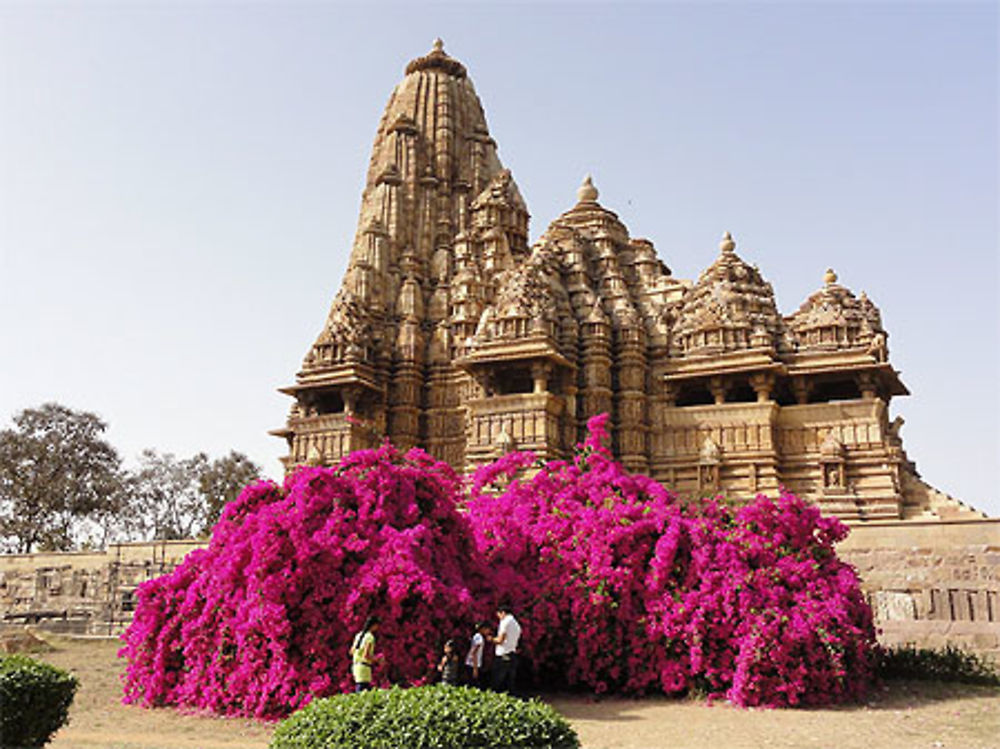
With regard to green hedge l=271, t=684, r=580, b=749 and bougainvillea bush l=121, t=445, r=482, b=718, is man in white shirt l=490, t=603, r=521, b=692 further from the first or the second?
green hedge l=271, t=684, r=580, b=749

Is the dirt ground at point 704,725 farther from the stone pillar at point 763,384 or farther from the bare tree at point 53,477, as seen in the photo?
the bare tree at point 53,477

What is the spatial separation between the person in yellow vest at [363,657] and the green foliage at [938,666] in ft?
26.1

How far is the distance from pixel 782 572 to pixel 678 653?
1813 mm

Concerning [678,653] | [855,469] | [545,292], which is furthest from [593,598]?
[545,292]

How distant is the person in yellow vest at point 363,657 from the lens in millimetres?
9773

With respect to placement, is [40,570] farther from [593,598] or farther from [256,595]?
[593,598]

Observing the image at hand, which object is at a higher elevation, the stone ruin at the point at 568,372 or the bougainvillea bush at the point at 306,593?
the stone ruin at the point at 568,372

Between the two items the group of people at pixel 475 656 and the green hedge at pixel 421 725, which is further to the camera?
the group of people at pixel 475 656

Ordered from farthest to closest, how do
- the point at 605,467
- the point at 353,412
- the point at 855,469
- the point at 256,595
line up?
the point at 353,412
the point at 855,469
the point at 605,467
the point at 256,595

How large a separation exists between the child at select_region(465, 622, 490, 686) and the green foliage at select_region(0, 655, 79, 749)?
443cm

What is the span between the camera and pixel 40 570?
2516 centimetres

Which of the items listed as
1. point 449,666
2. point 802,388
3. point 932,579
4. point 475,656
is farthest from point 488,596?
point 802,388

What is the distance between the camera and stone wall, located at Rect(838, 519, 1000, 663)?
46.0ft

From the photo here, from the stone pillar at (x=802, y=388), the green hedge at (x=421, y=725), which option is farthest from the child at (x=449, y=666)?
the stone pillar at (x=802, y=388)
